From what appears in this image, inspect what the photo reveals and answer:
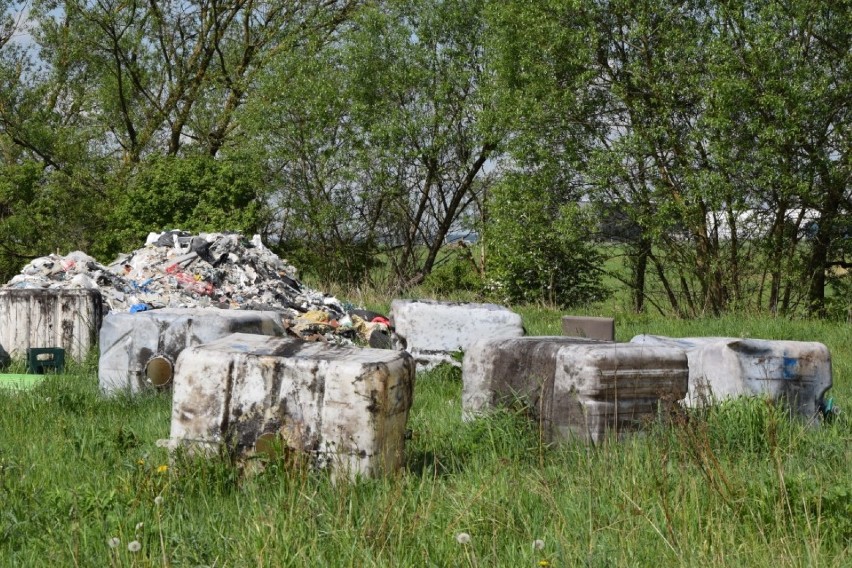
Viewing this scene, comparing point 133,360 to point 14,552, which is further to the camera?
point 133,360

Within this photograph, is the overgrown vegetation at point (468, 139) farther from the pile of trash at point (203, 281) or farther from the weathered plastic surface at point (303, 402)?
the weathered plastic surface at point (303, 402)

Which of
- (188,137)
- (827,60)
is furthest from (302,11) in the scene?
(827,60)

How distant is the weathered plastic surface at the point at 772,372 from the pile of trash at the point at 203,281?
5.43 metres

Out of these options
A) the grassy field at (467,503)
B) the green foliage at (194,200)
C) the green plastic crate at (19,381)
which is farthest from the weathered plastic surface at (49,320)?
the green foliage at (194,200)

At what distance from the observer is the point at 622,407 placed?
561cm

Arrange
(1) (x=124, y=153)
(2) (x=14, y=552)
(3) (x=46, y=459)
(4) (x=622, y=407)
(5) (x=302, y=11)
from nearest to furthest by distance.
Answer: (2) (x=14, y=552), (3) (x=46, y=459), (4) (x=622, y=407), (5) (x=302, y=11), (1) (x=124, y=153)

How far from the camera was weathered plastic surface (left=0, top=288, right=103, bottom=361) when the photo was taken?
10109mm

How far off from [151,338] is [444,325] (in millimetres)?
2507

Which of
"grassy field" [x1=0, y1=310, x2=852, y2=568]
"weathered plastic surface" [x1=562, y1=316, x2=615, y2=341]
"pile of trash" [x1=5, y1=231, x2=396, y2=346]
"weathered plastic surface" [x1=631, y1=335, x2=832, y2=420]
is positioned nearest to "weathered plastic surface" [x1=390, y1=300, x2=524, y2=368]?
"weathered plastic surface" [x1=562, y1=316, x2=615, y2=341]

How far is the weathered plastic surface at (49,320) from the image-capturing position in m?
10.1

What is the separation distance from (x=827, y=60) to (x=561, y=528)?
14.1m

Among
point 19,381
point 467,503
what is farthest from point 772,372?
point 19,381

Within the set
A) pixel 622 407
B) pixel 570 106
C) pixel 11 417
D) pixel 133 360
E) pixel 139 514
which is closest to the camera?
pixel 139 514

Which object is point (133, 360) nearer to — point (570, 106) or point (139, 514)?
point (139, 514)
